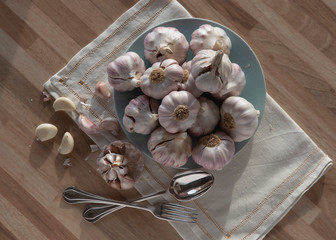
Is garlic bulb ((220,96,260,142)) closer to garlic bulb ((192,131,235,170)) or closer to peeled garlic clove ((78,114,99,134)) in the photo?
garlic bulb ((192,131,235,170))

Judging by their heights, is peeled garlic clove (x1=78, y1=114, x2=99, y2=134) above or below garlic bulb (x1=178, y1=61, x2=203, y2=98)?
below

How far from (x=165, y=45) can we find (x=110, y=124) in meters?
0.26

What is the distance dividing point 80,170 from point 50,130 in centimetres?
14

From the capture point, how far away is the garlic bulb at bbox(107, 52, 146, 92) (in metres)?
0.78

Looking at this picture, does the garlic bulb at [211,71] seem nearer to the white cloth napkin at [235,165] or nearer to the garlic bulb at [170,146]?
the garlic bulb at [170,146]

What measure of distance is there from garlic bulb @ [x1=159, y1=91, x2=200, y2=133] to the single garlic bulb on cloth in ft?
0.53

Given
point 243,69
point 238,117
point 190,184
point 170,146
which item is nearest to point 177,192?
point 190,184

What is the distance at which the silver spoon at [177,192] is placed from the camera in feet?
2.72

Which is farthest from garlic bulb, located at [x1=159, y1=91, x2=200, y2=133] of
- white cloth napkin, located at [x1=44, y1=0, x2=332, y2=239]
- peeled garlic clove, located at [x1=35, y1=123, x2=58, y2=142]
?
peeled garlic clove, located at [x1=35, y1=123, x2=58, y2=142]

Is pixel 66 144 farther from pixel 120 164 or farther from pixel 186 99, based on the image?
pixel 186 99

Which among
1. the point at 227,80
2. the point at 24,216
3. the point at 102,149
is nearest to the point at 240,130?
the point at 227,80

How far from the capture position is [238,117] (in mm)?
747

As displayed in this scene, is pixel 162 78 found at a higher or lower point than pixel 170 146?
higher

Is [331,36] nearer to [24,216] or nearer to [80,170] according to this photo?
[80,170]
